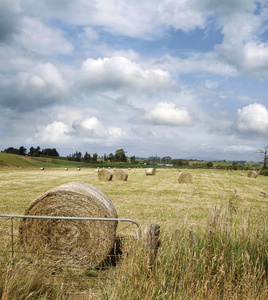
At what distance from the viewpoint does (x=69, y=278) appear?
17.1ft

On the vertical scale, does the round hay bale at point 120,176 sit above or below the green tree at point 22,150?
below

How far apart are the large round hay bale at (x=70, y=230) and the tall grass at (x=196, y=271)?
1.81m

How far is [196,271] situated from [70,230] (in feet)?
10.9

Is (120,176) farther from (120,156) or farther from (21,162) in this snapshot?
(120,156)

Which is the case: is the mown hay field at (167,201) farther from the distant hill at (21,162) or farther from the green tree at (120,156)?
the green tree at (120,156)

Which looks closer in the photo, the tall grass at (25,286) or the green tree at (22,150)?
the tall grass at (25,286)

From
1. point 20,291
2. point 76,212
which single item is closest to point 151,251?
point 20,291

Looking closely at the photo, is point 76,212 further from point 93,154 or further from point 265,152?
point 93,154

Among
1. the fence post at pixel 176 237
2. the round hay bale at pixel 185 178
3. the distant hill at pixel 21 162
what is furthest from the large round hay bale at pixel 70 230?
the distant hill at pixel 21 162

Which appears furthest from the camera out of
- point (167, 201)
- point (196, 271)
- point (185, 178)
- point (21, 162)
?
point (21, 162)

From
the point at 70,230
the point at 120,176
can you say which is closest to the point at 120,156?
the point at 120,176

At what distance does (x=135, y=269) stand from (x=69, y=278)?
2.06 m

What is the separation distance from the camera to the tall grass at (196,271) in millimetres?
3572

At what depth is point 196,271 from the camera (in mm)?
3918
